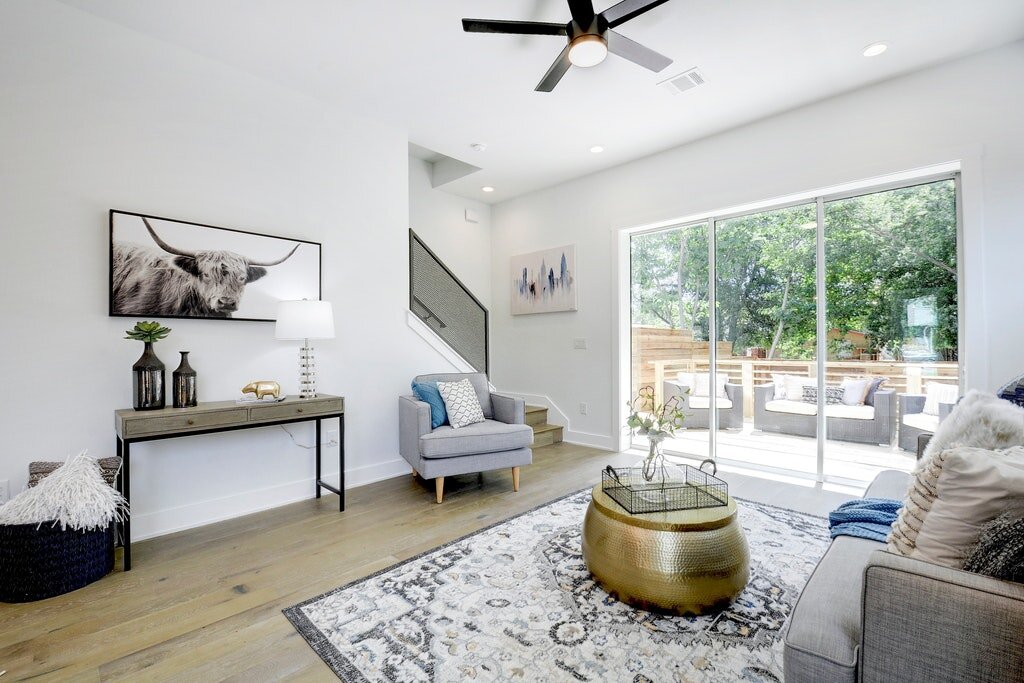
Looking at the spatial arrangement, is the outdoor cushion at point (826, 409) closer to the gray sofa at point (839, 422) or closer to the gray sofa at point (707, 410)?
the gray sofa at point (839, 422)

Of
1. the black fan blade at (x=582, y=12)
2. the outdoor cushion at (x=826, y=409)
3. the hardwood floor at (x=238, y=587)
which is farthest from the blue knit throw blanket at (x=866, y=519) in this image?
the black fan blade at (x=582, y=12)

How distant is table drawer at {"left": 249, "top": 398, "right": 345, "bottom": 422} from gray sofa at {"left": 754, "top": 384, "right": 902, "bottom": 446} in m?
3.53

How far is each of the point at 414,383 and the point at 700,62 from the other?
3.10 metres

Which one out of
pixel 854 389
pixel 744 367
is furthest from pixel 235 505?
pixel 854 389

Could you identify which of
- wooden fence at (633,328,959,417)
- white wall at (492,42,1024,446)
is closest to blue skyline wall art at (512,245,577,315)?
white wall at (492,42,1024,446)

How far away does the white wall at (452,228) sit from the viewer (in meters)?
5.40

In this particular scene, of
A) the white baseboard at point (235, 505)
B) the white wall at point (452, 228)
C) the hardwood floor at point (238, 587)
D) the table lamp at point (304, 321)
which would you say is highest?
the white wall at point (452, 228)

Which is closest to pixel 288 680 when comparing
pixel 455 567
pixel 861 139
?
pixel 455 567

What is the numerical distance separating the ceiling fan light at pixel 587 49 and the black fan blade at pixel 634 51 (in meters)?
0.06

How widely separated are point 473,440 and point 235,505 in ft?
5.39

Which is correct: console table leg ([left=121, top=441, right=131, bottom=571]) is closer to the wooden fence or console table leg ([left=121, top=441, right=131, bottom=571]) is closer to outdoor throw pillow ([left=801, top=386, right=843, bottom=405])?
the wooden fence

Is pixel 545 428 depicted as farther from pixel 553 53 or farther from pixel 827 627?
pixel 827 627

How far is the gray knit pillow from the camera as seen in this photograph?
957mm

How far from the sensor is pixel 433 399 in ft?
12.0
